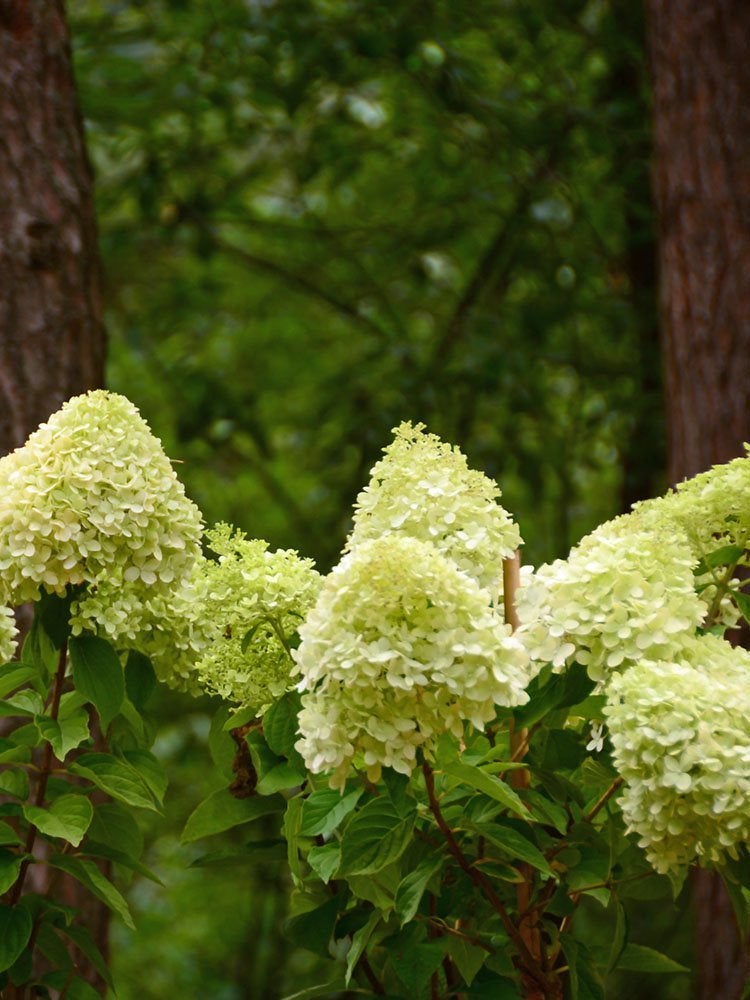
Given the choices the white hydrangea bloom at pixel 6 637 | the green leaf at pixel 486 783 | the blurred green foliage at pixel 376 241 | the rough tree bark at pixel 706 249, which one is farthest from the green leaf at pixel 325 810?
the blurred green foliage at pixel 376 241

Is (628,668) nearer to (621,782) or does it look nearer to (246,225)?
(621,782)

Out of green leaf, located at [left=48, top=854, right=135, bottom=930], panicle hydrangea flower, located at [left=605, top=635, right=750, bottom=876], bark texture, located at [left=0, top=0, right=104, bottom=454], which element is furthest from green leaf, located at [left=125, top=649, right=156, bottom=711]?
bark texture, located at [left=0, top=0, right=104, bottom=454]

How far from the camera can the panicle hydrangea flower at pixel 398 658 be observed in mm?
1305

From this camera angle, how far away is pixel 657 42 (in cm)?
341

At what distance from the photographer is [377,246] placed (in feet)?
17.5

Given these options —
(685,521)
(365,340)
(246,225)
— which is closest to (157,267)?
(246,225)

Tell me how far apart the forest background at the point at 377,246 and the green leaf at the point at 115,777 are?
2.92 metres

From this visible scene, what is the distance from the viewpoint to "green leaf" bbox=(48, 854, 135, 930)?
5.37 feet

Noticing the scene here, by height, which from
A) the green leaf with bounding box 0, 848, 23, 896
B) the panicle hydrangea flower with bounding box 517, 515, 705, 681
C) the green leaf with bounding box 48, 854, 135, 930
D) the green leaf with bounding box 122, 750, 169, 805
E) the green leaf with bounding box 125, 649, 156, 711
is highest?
the panicle hydrangea flower with bounding box 517, 515, 705, 681

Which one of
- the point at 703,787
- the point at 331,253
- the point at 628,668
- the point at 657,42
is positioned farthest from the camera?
the point at 331,253

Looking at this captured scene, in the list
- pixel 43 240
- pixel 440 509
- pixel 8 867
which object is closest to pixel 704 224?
pixel 43 240

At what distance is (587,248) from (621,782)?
142 inches

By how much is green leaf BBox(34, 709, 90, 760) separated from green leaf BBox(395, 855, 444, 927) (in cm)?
40

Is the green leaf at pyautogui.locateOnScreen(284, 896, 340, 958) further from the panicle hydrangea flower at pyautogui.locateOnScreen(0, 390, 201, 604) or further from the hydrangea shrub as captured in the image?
the panicle hydrangea flower at pyautogui.locateOnScreen(0, 390, 201, 604)
